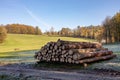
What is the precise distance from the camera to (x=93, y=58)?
65.8 ft

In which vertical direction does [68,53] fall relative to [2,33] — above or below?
below

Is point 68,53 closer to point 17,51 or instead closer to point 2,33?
point 17,51

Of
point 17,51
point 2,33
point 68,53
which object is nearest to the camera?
point 68,53

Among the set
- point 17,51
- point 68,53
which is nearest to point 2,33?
point 17,51

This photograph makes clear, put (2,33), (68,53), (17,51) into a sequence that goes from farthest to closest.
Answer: (2,33)
(17,51)
(68,53)

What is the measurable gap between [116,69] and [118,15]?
196ft

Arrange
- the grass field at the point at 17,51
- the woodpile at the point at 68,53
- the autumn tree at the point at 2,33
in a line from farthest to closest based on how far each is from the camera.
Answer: the autumn tree at the point at 2,33 → the grass field at the point at 17,51 → the woodpile at the point at 68,53

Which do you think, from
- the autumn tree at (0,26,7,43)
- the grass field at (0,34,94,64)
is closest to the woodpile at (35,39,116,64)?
the grass field at (0,34,94,64)

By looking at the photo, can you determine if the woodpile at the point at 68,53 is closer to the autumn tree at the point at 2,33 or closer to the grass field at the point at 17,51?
the grass field at the point at 17,51

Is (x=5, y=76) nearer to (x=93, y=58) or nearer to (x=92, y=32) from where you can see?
(x=93, y=58)

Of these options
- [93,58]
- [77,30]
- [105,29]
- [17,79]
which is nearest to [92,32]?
[77,30]

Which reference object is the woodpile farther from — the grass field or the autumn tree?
the autumn tree

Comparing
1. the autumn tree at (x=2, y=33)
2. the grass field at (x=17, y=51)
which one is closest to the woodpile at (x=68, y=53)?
the grass field at (x=17, y=51)

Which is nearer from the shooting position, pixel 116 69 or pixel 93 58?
pixel 116 69
